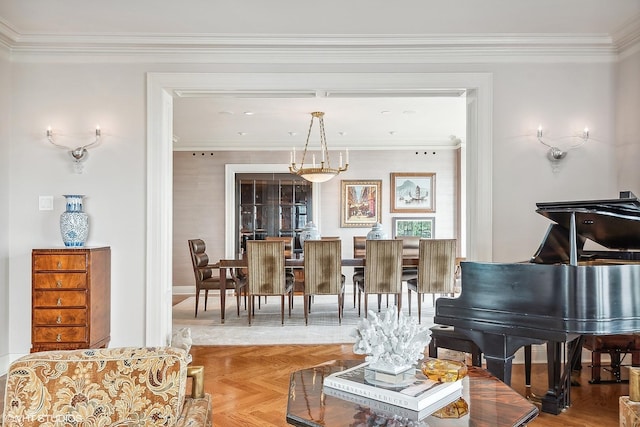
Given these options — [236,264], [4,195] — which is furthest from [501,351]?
[4,195]

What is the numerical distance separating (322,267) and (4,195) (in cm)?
307

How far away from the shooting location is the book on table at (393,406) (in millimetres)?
1496

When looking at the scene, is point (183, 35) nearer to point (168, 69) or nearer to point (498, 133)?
point (168, 69)

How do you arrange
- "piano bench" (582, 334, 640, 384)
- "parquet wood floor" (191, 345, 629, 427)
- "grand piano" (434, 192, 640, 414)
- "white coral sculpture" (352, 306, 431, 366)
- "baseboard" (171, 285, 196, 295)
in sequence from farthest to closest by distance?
"baseboard" (171, 285, 196, 295) < "piano bench" (582, 334, 640, 384) < "parquet wood floor" (191, 345, 629, 427) < "grand piano" (434, 192, 640, 414) < "white coral sculpture" (352, 306, 431, 366)

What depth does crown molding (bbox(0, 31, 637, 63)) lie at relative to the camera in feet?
12.6

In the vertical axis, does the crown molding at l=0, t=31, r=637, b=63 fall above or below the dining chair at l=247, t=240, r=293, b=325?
above

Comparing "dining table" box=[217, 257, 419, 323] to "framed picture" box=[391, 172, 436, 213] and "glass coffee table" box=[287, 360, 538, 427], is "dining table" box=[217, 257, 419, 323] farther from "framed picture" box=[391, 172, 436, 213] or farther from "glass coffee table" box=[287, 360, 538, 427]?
"glass coffee table" box=[287, 360, 538, 427]

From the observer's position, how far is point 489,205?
3965 millimetres

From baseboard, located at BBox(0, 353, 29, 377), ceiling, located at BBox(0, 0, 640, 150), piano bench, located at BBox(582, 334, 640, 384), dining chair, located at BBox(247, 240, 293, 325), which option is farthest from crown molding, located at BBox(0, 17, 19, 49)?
piano bench, located at BBox(582, 334, 640, 384)

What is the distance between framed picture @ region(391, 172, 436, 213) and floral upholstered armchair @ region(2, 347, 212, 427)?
6932mm

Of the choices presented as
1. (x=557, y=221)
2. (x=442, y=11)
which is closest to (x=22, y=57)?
(x=442, y=11)

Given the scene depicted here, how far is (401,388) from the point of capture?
1.62m

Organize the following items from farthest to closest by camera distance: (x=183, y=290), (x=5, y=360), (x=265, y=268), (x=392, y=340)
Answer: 1. (x=183, y=290)
2. (x=265, y=268)
3. (x=5, y=360)
4. (x=392, y=340)

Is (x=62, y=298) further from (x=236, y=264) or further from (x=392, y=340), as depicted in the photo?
(x=392, y=340)
